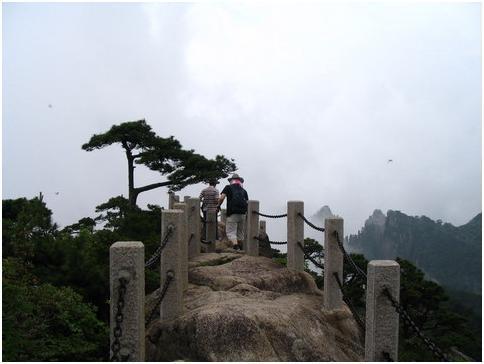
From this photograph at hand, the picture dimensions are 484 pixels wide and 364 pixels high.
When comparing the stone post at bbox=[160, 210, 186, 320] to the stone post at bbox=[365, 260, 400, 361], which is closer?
the stone post at bbox=[365, 260, 400, 361]

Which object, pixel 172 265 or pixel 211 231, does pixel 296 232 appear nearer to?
pixel 172 265

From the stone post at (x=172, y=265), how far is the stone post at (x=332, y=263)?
1996 mm

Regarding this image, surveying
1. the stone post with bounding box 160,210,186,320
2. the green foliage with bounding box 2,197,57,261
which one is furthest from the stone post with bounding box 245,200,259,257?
the stone post with bounding box 160,210,186,320

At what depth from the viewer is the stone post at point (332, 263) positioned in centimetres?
583

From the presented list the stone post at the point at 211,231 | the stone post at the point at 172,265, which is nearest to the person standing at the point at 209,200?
the stone post at the point at 211,231

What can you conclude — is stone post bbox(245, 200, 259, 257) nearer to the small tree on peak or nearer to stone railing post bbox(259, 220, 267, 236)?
stone railing post bbox(259, 220, 267, 236)

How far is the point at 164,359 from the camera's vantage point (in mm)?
4656

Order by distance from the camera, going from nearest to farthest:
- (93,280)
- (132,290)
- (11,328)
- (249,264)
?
(132,290) → (11,328) → (93,280) → (249,264)

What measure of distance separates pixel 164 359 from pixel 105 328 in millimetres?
1539

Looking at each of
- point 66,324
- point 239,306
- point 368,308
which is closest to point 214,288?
point 239,306

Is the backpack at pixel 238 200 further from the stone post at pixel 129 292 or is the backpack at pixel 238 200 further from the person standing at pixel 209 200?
the stone post at pixel 129 292

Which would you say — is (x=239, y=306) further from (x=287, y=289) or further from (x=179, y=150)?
(x=179, y=150)

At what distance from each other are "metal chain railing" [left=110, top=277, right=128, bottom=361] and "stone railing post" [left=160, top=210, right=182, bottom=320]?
1.51 m

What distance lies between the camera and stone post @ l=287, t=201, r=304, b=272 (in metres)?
7.53
